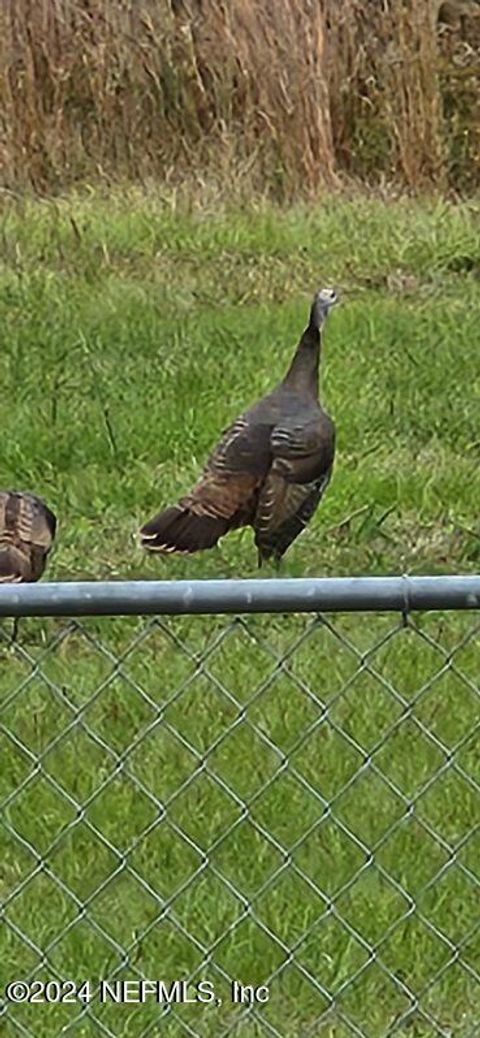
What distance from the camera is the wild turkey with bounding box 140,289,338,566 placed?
4.99 m

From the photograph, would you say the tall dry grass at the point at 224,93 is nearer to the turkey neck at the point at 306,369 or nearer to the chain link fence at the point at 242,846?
the turkey neck at the point at 306,369

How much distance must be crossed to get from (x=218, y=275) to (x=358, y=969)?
16.7 feet

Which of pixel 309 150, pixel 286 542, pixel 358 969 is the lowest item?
pixel 309 150

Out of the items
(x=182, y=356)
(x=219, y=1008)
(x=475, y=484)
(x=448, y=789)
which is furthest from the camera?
(x=182, y=356)

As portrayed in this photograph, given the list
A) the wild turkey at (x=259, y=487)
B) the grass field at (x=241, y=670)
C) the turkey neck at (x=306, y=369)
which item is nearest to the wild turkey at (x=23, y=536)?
the grass field at (x=241, y=670)

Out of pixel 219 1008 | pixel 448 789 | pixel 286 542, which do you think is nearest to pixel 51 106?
pixel 286 542

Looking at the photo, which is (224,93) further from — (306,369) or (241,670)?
(241,670)

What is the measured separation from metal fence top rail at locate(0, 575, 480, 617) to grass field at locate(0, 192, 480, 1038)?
1.19ft

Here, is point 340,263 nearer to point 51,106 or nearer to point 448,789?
point 51,106

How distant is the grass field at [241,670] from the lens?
3396 mm

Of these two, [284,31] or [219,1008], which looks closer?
[219,1008]

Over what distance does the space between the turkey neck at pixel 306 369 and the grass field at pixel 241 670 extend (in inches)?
16.0

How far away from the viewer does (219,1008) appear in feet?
11.0

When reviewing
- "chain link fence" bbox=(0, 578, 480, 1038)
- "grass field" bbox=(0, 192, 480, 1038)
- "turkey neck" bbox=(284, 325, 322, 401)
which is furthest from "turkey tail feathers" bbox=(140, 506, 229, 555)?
"turkey neck" bbox=(284, 325, 322, 401)
